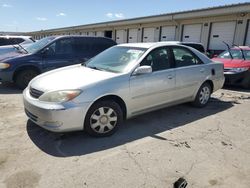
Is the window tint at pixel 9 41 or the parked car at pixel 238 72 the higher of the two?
the window tint at pixel 9 41


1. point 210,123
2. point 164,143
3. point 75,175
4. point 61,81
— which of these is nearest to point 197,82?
point 210,123

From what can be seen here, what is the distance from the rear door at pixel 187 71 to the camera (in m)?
5.11

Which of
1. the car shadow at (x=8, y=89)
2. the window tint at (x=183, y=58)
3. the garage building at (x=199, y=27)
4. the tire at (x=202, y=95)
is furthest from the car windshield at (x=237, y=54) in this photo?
the car shadow at (x=8, y=89)

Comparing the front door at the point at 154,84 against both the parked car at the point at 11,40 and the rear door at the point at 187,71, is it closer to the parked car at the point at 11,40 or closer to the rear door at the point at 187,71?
the rear door at the point at 187,71

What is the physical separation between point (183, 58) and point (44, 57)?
14.6ft

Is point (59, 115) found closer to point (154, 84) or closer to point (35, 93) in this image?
point (35, 93)

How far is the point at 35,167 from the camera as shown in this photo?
310 cm

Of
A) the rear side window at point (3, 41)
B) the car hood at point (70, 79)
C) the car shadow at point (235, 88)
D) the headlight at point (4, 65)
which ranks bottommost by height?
the car shadow at point (235, 88)

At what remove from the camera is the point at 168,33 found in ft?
64.6

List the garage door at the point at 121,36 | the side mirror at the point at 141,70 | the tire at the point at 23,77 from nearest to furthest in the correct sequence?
1. the side mirror at the point at 141,70
2. the tire at the point at 23,77
3. the garage door at the point at 121,36

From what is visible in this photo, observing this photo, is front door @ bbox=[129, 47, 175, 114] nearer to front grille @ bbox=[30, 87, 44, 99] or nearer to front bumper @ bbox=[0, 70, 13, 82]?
front grille @ bbox=[30, 87, 44, 99]

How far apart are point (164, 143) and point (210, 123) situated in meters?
1.50

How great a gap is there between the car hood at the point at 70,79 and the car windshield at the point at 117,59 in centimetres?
25

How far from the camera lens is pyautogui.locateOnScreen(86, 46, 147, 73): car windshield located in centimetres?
443
